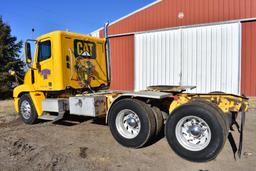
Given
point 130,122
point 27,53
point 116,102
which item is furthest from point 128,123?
point 27,53

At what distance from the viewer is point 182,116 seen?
17.3ft

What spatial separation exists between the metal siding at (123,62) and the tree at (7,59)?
7.73 meters

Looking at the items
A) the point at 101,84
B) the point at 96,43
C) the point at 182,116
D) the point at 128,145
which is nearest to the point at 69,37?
the point at 96,43

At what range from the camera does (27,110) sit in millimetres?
8789

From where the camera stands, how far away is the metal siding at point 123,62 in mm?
15180

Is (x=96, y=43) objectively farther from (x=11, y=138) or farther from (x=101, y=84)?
(x=11, y=138)

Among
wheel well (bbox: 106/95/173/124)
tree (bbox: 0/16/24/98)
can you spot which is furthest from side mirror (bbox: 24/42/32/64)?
tree (bbox: 0/16/24/98)

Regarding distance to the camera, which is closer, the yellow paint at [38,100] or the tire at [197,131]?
the tire at [197,131]

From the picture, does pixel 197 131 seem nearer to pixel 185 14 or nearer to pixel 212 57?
pixel 212 57

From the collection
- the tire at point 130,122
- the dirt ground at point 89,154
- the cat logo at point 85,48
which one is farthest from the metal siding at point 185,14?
the tire at point 130,122

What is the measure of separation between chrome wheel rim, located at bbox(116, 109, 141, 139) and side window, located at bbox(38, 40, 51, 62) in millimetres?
3031

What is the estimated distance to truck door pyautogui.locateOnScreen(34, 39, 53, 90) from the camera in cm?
788

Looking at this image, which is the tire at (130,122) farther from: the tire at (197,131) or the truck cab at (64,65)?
the truck cab at (64,65)

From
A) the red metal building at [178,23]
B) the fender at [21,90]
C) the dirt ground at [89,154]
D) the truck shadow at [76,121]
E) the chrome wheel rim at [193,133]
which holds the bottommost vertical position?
the dirt ground at [89,154]
